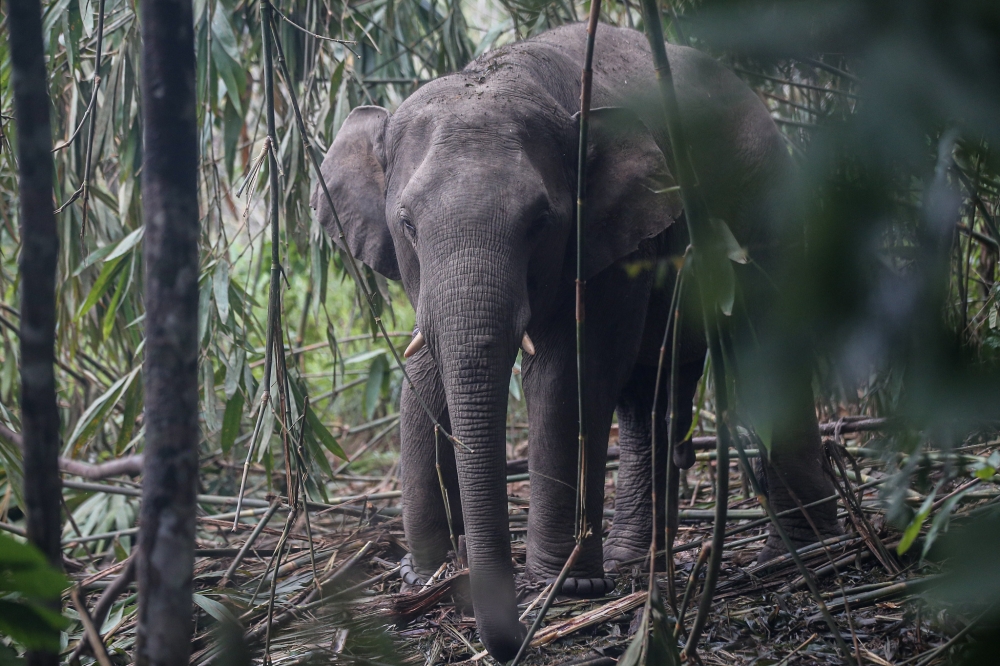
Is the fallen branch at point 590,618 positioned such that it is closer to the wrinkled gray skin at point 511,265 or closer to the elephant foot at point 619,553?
the wrinkled gray skin at point 511,265

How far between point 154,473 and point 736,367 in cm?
62

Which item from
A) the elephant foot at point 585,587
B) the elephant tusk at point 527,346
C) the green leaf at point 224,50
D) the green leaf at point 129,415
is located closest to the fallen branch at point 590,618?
the elephant foot at point 585,587

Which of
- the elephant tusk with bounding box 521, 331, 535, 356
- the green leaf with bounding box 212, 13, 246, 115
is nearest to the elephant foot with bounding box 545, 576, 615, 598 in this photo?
the elephant tusk with bounding box 521, 331, 535, 356

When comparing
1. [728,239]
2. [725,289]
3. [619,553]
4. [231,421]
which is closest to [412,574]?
[619,553]

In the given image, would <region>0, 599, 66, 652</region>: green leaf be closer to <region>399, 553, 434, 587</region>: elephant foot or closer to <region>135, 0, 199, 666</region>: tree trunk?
<region>135, 0, 199, 666</region>: tree trunk

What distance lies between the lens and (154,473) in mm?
885

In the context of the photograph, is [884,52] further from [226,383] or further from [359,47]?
[359,47]

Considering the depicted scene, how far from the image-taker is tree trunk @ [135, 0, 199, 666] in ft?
2.87

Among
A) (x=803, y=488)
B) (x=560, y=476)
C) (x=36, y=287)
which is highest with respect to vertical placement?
(x=36, y=287)

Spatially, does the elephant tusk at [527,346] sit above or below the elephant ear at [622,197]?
below

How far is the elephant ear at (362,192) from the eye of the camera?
→ 294cm

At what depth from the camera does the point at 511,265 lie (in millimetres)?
2453

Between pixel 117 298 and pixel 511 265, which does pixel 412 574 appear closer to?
pixel 511 265

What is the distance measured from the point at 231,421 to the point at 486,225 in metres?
1.71
